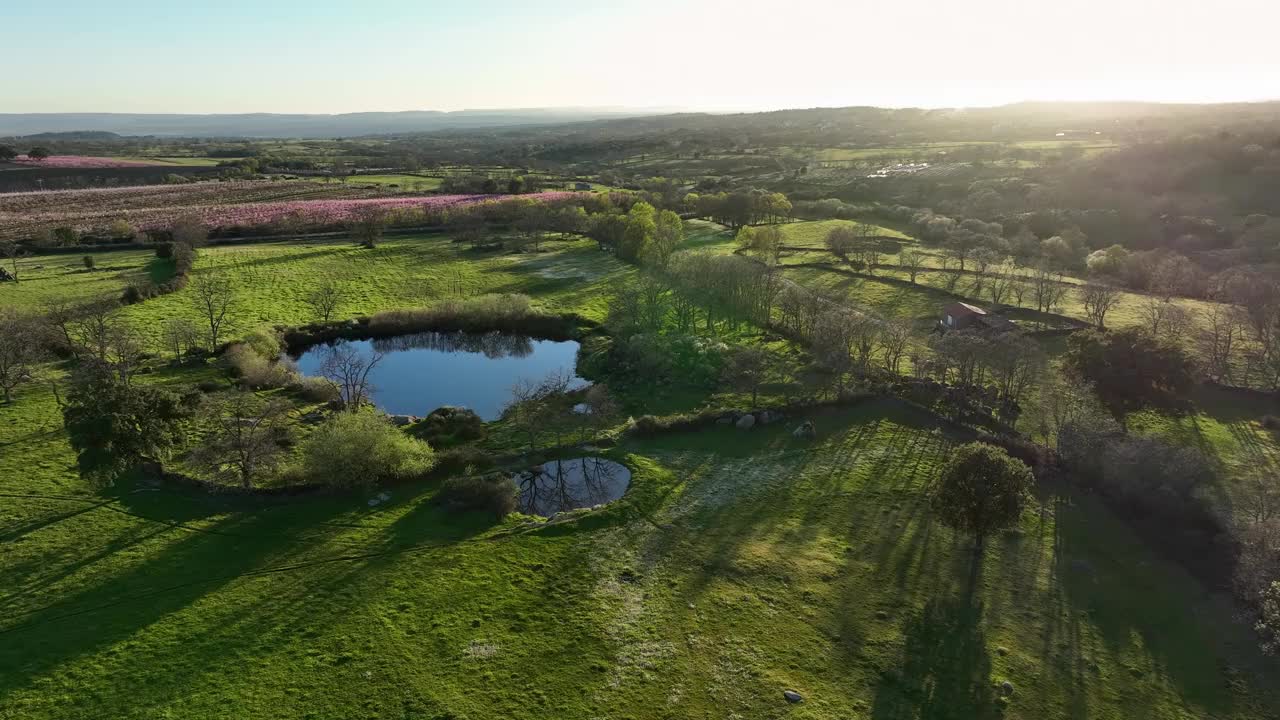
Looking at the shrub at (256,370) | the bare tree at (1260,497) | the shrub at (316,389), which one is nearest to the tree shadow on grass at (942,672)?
the bare tree at (1260,497)

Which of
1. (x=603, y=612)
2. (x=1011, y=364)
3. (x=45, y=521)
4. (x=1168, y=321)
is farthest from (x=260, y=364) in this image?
(x=1168, y=321)

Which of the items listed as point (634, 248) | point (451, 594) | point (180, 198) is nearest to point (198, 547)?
point (451, 594)

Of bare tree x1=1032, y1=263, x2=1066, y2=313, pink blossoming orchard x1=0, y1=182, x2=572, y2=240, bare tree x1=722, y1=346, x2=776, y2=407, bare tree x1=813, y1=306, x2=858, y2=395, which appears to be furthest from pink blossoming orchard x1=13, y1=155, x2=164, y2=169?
bare tree x1=1032, y1=263, x2=1066, y2=313

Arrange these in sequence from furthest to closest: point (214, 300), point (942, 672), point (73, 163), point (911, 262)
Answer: point (73, 163)
point (911, 262)
point (214, 300)
point (942, 672)

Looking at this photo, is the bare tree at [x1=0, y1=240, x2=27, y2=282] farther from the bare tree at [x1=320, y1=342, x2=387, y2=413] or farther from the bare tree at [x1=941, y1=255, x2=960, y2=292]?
the bare tree at [x1=941, y1=255, x2=960, y2=292]

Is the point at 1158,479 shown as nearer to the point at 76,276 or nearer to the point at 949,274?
the point at 949,274

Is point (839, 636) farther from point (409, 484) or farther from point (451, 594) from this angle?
point (409, 484)

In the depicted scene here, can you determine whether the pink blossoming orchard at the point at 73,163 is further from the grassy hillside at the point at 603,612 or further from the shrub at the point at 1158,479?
the shrub at the point at 1158,479
